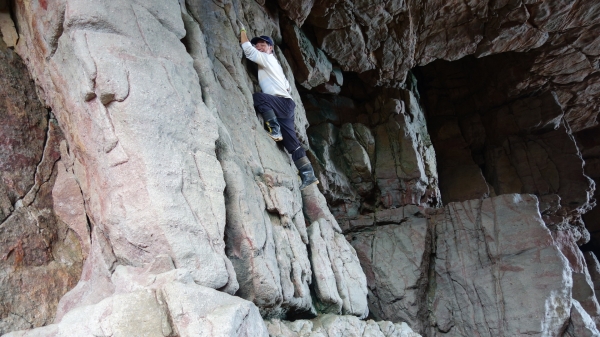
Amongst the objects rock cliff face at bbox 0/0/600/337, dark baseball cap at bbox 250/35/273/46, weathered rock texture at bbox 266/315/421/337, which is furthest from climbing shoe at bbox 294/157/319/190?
weathered rock texture at bbox 266/315/421/337

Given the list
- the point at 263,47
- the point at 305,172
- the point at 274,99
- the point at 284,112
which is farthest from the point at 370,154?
the point at 263,47

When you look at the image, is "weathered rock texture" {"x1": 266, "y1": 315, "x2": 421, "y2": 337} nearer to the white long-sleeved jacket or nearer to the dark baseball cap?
the white long-sleeved jacket

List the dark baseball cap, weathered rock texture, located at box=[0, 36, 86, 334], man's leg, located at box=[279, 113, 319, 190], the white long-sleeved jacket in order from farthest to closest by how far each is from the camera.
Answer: man's leg, located at box=[279, 113, 319, 190] → the dark baseball cap → the white long-sleeved jacket → weathered rock texture, located at box=[0, 36, 86, 334]

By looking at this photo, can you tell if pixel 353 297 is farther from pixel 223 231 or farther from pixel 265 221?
pixel 223 231

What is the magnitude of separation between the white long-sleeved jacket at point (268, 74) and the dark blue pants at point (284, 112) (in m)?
0.11

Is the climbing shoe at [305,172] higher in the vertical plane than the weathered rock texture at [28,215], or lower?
higher

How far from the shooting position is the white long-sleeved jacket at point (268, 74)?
7.17 meters

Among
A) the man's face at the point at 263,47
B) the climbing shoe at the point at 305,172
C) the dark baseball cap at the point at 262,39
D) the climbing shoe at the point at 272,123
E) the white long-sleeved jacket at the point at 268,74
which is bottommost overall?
the climbing shoe at the point at 305,172

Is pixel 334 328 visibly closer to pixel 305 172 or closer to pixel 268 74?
pixel 305 172

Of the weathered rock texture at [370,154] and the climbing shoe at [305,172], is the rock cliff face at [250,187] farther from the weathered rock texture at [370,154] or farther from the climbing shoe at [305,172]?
the climbing shoe at [305,172]

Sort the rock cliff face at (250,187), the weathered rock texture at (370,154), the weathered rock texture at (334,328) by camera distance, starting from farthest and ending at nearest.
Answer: the weathered rock texture at (370,154)
the weathered rock texture at (334,328)
the rock cliff face at (250,187)

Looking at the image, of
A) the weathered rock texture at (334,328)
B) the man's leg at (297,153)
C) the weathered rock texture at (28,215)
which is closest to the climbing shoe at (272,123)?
the man's leg at (297,153)

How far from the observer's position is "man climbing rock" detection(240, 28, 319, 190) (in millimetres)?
7230

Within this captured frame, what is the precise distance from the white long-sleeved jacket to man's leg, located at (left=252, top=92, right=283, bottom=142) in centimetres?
13
